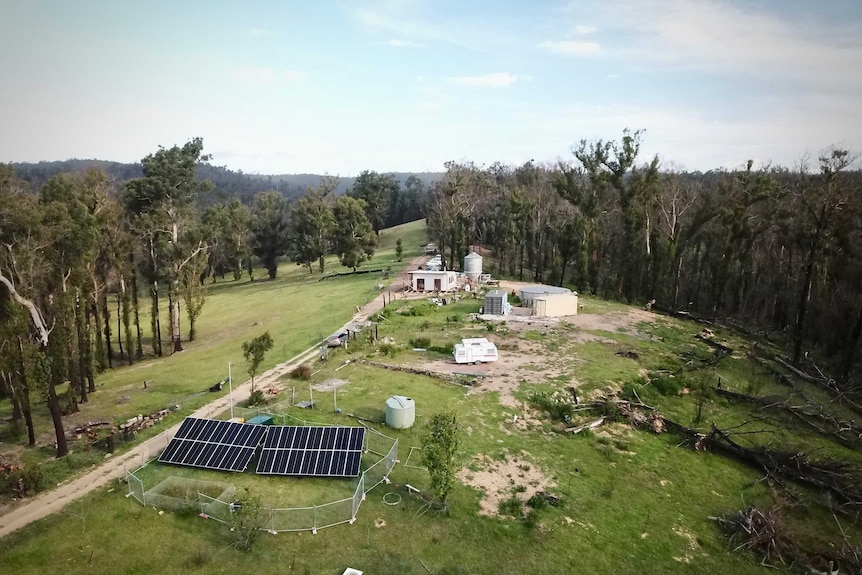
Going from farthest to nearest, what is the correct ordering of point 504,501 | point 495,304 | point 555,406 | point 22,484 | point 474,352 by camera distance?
point 495,304, point 474,352, point 555,406, point 504,501, point 22,484

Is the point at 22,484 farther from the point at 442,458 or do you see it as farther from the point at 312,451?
the point at 442,458

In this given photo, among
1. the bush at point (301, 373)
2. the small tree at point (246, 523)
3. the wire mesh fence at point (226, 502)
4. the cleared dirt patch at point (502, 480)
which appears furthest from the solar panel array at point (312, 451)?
the bush at point (301, 373)

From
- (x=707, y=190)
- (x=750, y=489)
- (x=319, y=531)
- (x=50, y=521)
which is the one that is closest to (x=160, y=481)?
(x=50, y=521)

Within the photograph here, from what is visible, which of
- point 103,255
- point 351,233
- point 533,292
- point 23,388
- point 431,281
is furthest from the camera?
point 351,233

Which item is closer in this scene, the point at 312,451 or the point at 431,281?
the point at 312,451

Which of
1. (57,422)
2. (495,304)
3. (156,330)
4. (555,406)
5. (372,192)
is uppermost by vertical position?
(372,192)

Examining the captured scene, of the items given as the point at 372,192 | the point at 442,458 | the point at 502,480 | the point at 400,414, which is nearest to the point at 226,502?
the point at 442,458

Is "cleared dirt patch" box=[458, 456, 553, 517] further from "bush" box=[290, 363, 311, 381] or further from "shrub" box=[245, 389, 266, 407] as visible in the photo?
"bush" box=[290, 363, 311, 381]
